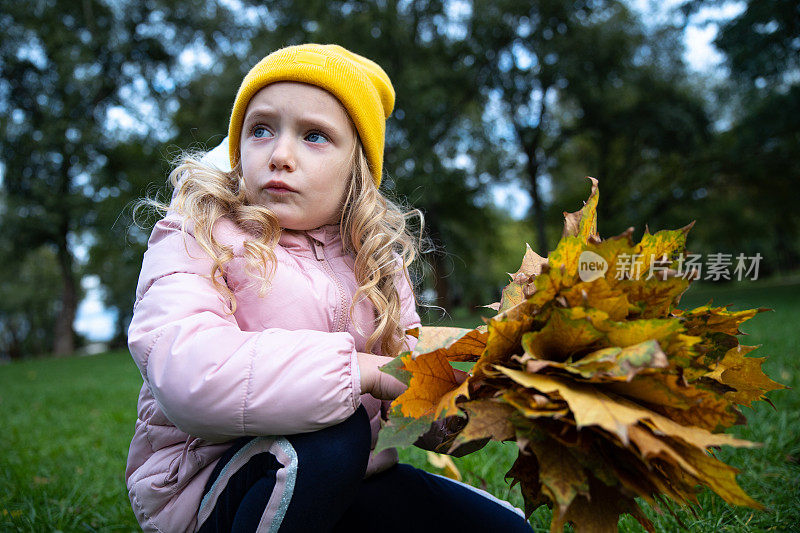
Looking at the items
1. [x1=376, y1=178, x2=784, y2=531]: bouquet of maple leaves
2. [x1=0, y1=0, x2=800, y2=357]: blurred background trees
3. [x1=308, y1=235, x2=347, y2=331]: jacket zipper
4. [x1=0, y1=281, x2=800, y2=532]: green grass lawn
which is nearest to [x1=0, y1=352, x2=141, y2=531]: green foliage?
[x1=0, y1=281, x2=800, y2=532]: green grass lawn

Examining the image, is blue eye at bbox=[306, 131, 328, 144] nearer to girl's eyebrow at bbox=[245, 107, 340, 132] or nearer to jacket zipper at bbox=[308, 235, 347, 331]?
girl's eyebrow at bbox=[245, 107, 340, 132]

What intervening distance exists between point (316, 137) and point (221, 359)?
2.52ft

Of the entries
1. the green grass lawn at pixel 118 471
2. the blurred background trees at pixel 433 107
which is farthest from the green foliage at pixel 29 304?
the green grass lawn at pixel 118 471

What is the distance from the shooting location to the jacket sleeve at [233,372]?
1.11m

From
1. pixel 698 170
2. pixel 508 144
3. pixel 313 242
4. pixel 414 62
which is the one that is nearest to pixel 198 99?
pixel 414 62

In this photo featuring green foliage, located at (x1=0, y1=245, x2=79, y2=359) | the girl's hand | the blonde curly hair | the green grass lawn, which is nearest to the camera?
the girl's hand

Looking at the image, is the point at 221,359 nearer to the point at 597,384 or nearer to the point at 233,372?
the point at 233,372

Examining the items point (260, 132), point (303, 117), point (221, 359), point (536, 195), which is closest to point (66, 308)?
point (536, 195)

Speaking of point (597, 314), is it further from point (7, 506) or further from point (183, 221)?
point (7, 506)

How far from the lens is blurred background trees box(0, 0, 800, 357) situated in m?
14.4

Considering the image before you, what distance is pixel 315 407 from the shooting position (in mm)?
1138

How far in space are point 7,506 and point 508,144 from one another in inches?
635

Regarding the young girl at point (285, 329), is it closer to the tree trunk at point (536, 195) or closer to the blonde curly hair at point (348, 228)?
the blonde curly hair at point (348, 228)

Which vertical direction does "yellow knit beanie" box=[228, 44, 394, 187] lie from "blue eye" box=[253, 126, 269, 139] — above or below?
above
